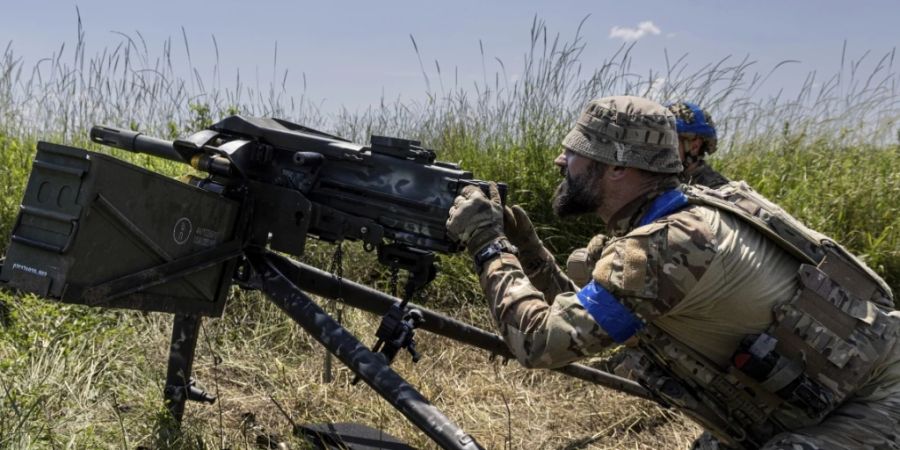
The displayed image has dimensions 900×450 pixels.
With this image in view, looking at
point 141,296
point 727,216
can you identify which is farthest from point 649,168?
point 141,296

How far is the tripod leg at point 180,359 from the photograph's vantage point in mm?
2924

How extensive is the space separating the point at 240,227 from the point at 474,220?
0.86 meters

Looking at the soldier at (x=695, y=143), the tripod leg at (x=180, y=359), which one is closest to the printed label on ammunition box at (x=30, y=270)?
the tripod leg at (x=180, y=359)

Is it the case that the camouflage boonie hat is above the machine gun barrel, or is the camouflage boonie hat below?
above

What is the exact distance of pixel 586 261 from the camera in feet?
10.4

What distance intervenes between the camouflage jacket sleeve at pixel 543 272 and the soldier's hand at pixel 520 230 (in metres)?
0.02

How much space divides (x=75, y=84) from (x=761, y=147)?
5476 mm

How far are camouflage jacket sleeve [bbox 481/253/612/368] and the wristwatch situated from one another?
0.02 meters

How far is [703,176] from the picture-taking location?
166 inches

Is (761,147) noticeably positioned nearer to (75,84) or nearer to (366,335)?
(366,335)

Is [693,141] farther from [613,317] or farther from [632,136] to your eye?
[613,317]

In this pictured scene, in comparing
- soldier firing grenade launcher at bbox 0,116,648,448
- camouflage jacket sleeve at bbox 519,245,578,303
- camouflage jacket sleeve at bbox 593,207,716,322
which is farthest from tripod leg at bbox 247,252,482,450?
camouflage jacket sleeve at bbox 519,245,578,303

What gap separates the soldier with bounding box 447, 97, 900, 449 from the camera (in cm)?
225

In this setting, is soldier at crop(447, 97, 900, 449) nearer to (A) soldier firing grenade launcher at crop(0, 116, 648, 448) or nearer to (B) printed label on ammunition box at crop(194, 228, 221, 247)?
(A) soldier firing grenade launcher at crop(0, 116, 648, 448)
